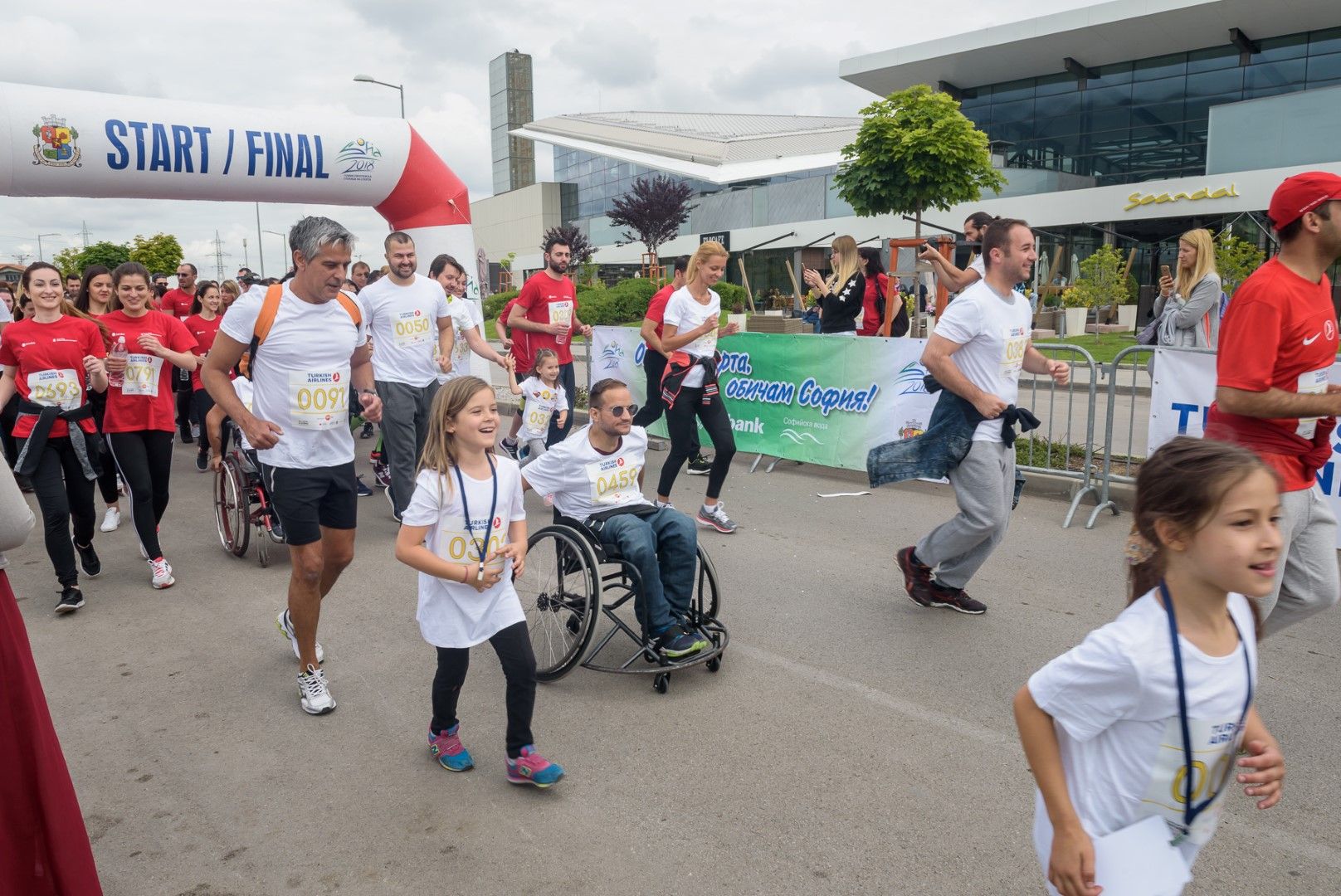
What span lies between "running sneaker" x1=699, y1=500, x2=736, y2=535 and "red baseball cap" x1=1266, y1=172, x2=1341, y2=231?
4.22 m

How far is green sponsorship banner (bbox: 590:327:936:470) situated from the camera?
26.6ft

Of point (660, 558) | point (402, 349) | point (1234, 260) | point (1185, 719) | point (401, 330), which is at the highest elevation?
point (1234, 260)

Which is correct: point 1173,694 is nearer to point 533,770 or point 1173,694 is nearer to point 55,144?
point 533,770

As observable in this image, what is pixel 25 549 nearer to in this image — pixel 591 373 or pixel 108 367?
pixel 108 367

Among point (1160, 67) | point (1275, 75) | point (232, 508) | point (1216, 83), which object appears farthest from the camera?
point (1160, 67)

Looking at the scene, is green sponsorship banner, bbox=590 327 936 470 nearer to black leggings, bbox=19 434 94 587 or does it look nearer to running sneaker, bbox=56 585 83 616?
black leggings, bbox=19 434 94 587

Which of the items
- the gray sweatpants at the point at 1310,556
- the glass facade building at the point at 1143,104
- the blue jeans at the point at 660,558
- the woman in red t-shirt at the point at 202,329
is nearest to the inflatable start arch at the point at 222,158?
the woman in red t-shirt at the point at 202,329

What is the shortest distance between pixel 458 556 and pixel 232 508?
158 inches

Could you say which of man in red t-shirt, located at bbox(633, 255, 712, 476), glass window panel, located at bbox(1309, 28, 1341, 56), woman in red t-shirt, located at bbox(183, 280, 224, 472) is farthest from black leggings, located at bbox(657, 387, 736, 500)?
glass window panel, located at bbox(1309, 28, 1341, 56)

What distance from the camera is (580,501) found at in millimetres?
4609

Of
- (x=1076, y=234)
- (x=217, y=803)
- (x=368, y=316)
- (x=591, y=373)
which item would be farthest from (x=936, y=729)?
(x=1076, y=234)

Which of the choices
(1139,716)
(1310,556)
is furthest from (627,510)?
(1139,716)

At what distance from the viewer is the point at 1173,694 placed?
176cm

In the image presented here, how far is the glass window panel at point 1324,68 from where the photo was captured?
96.0 feet
